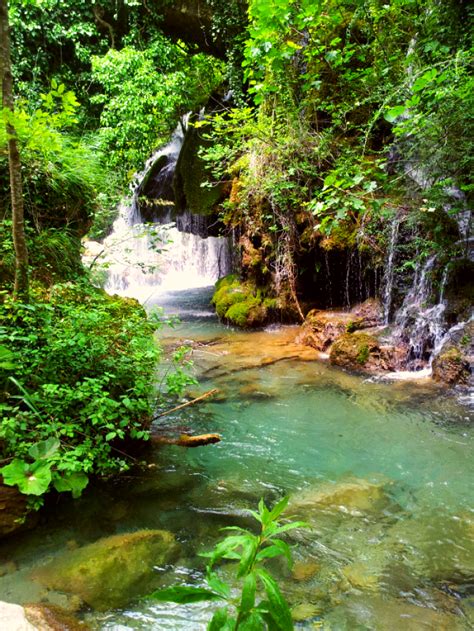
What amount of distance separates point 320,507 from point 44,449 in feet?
7.12

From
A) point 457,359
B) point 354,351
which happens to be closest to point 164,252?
point 354,351

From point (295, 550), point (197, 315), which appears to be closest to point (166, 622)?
point (295, 550)

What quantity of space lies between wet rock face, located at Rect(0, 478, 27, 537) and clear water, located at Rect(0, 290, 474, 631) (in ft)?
0.35

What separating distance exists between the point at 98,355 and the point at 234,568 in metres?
1.86

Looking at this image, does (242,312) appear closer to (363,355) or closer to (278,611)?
(363,355)

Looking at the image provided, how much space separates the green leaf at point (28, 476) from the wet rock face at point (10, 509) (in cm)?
30

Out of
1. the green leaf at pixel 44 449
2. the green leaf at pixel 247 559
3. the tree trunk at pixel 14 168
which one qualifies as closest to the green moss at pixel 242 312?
the tree trunk at pixel 14 168

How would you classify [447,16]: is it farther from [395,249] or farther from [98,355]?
[98,355]

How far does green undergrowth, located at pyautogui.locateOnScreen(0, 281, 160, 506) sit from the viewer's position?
8.96ft

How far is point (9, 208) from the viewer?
461 centimetres

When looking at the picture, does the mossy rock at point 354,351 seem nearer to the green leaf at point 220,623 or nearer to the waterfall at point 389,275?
the waterfall at point 389,275

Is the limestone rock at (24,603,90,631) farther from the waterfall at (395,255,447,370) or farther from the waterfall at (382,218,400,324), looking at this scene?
the waterfall at (382,218,400,324)

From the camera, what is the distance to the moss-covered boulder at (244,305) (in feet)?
31.6

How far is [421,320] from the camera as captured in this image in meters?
6.99
